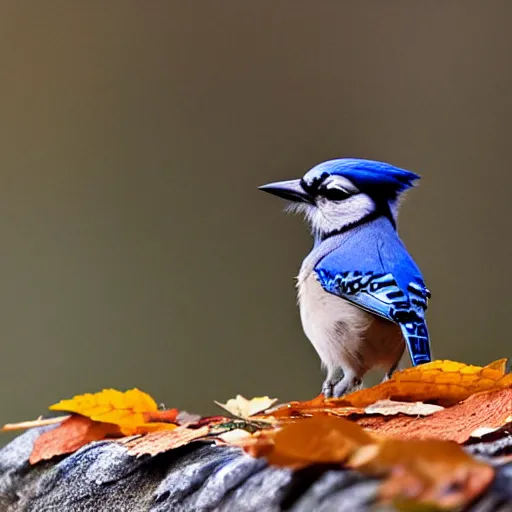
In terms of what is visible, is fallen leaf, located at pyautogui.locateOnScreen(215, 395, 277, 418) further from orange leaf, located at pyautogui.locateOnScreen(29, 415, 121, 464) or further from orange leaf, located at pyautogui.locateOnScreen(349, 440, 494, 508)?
orange leaf, located at pyautogui.locateOnScreen(349, 440, 494, 508)

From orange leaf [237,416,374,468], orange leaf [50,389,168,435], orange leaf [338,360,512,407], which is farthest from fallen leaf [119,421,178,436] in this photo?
orange leaf [237,416,374,468]

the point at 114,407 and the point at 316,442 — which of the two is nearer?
the point at 316,442

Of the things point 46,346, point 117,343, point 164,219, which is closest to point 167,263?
point 164,219

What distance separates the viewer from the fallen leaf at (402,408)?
0.53m

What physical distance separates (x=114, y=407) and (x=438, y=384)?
29cm

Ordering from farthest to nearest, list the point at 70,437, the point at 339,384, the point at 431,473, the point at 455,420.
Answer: the point at 339,384 → the point at 70,437 → the point at 455,420 → the point at 431,473

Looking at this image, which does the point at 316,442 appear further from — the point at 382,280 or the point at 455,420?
the point at 382,280

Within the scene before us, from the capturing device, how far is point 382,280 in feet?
A: 2.34

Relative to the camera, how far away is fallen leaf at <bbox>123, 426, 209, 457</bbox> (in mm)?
544

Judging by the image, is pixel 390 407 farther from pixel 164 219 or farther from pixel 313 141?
pixel 164 219

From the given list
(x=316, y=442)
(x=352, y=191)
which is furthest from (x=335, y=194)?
(x=316, y=442)

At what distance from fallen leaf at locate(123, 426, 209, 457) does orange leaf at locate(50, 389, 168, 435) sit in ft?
0.17

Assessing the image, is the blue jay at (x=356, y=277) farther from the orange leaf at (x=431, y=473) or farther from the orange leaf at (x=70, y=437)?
the orange leaf at (x=431, y=473)

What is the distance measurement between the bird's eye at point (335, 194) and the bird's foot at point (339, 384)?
7.6 inches
